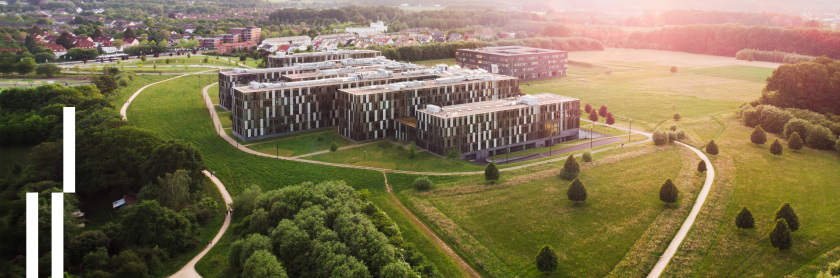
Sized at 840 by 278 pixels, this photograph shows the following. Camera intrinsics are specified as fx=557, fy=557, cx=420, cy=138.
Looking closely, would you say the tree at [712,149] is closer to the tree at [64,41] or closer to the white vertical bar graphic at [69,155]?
the white vertical bar graphic at [69,155]

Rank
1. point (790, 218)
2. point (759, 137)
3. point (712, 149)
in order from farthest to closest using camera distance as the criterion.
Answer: point (759, 137) → point (712, 149) → point (790, 218)

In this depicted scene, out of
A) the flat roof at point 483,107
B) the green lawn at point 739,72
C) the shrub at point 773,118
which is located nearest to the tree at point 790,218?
the flat roof at point 483,107

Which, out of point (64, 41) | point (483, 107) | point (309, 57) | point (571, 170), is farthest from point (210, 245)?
point (64, 41)

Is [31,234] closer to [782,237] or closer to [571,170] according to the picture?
[782,237]

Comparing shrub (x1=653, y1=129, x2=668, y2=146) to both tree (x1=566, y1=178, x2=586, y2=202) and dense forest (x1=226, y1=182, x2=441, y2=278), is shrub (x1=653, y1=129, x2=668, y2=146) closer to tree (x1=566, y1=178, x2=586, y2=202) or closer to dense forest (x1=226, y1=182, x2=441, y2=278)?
tree (x1=566, y1=178, x2=586, y2=202)

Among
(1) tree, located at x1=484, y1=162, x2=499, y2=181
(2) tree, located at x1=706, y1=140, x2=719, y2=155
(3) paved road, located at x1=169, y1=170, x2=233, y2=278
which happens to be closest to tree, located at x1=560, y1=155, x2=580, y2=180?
(1) tree, located at x1=484, y1=162, x2=499, y2=181
